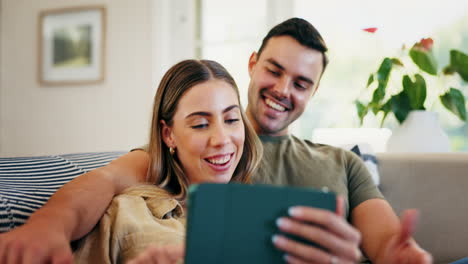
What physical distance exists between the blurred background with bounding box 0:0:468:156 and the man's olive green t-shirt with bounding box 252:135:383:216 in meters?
1.45

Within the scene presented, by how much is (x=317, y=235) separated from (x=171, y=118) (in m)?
0.64

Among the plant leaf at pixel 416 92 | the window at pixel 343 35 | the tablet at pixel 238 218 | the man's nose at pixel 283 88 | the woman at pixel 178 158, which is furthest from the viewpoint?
the window at pixel 343 35

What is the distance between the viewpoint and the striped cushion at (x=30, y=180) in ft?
2.97

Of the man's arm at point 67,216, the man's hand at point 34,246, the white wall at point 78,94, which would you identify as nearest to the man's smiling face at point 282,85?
the man's arm at point 67,216

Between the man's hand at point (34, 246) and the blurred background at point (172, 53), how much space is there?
2303 mm

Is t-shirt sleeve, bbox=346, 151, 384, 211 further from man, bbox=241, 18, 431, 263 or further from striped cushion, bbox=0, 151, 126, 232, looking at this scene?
striped cushion, bbox=0, 151, 126, 232

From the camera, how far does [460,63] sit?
202 centimetres

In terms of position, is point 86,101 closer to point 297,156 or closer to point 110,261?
point 297,156

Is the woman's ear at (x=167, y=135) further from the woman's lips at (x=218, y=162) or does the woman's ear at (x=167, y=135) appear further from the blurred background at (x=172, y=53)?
the blurred background at (x=172, y=53)

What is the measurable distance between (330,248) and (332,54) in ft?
8.11

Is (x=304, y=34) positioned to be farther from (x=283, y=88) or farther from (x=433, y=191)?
(x=433, y=191)

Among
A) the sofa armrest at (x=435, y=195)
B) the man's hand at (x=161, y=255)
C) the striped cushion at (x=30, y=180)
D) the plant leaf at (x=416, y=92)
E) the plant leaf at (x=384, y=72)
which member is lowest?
the sofa armrest at (x=435, y=195)

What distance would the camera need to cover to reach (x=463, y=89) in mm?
2654

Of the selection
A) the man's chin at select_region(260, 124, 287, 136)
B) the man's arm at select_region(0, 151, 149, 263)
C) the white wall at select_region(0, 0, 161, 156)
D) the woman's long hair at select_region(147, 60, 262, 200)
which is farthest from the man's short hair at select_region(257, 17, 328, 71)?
the white wall at select_region(0, 0, 161, 156)
